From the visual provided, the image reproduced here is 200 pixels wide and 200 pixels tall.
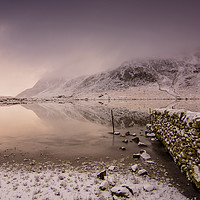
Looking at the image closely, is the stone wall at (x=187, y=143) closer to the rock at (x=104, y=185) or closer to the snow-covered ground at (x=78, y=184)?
the snow-covered ground at (x=78, y=184)

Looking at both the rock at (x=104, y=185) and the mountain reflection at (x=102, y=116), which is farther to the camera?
the mountain reflection at (x=102, y=116)

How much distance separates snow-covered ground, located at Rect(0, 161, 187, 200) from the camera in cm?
669

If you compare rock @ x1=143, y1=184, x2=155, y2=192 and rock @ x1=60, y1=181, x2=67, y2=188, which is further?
rock @ x1=60, y1=181, x2=67, y2=188

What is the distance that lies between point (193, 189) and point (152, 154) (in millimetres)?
4692

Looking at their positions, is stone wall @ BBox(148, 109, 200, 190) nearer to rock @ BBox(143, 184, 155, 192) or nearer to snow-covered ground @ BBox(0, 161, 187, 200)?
snow-covered ground @ BBox(0, 161, 187, 200)

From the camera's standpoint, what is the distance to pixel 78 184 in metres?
7.53

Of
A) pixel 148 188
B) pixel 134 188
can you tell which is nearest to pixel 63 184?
pixel 134 188

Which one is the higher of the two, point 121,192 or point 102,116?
point 121,192

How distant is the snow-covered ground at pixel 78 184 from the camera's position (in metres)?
6.69

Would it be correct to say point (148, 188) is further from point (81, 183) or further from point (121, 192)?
point (81, 183)

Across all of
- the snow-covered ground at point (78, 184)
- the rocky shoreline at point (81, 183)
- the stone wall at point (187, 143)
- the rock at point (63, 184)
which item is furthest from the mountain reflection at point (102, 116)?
the rock at point (63, 184)

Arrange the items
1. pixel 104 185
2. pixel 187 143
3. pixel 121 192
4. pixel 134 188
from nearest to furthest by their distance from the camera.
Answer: pixel 121 192 → pixel 134 188 → pixel 104 185 → pixel 187 143

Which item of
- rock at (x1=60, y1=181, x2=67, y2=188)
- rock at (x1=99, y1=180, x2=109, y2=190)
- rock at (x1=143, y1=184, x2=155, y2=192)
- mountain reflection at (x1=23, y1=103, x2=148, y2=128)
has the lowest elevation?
mountain reflection at (x1=23, y1=103, x2=148, y2=128)

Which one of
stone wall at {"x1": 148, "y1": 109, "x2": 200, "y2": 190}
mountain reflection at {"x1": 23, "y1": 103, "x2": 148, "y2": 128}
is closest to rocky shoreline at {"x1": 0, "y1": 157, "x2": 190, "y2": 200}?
stone wall at {"x1": 148, "y1": 109, "x2": 200, "y2": 190}
